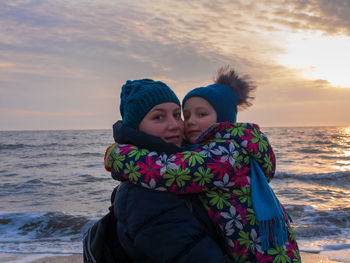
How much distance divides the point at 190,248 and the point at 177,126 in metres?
0.76

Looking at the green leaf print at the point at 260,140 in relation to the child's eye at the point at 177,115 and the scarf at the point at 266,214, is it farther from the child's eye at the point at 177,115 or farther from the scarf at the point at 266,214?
the child's eye at the point at 177,115

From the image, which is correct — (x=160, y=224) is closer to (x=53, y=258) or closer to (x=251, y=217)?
(x=251, y=217)

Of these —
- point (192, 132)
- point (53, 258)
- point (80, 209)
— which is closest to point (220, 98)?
point (192, 132)

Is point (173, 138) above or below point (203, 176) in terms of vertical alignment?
above

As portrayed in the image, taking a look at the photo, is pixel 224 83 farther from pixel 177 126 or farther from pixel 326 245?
pixel 326 245

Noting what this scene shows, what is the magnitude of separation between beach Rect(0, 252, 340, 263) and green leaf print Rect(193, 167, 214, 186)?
10.2 feet

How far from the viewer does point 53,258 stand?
414cm

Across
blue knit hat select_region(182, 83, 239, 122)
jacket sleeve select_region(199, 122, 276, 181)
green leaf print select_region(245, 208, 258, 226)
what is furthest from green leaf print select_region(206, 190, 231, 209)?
blue knit hat select_region(182, 83, 239, 122)

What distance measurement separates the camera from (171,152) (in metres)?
1.68

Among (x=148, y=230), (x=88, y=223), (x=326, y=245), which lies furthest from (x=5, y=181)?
(x=148, y=230)

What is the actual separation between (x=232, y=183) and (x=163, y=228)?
439 mm

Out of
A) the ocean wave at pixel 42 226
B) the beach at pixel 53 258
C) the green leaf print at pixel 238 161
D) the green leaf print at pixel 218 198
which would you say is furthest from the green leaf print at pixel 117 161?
the ocean wave at pixel 42 226

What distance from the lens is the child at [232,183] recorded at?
59.2 inches

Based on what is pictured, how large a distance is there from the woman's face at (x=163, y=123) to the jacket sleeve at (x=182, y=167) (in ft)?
0.87
